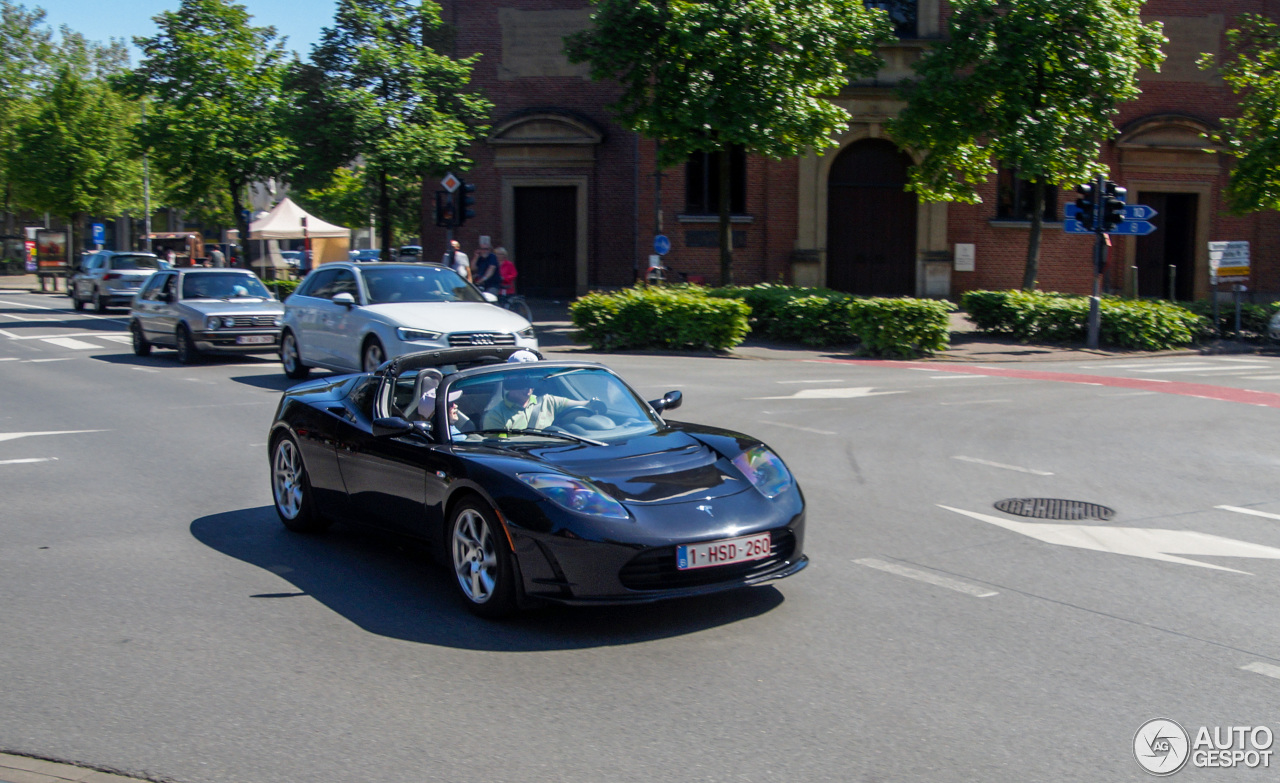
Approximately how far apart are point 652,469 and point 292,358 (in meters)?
12.1

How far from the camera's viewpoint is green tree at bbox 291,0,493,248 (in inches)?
1092

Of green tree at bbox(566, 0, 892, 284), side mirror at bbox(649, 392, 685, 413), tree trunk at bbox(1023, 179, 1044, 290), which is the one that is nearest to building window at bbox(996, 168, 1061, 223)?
tree trunk at bbox(1023, 179, 1044, 290)

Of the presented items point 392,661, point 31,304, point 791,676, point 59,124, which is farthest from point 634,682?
point 59,124

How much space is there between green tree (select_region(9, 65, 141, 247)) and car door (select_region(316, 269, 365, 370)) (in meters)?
44.4

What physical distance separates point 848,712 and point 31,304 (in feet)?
140

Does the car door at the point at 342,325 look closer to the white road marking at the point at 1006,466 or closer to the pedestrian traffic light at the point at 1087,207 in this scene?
the white road marking at the point at 1006,466

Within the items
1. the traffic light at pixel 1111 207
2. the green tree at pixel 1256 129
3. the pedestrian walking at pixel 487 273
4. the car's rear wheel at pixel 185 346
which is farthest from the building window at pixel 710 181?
the car's rear wheel at pixel 185 346

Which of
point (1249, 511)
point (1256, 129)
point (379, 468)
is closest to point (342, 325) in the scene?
point (379, 468)

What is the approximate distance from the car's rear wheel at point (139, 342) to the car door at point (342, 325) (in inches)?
260

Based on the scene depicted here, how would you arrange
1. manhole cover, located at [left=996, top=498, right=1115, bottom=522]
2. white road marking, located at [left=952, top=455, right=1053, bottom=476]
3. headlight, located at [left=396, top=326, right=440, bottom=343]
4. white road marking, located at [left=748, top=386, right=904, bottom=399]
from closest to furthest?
manhole cover, located at [left=996, top=498, right=1115, bottom=522]
white road marking, located at [left=952, top=455, right=1053, bottom=476]
headlight, located at [left=396, top=326, right=440, bottom=343]
white road marking, located at [left=748, top=386, right=904, bottom=399]

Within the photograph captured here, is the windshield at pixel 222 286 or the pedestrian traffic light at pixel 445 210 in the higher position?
the pedestrian traffic light at pixel 445 210

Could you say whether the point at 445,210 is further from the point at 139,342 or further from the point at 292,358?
the point at 292,358

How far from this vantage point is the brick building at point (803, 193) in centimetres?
3247

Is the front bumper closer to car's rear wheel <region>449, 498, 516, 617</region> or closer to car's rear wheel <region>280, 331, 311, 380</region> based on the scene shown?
car's rear wheel <region>280, 331, 311, 380</region>
